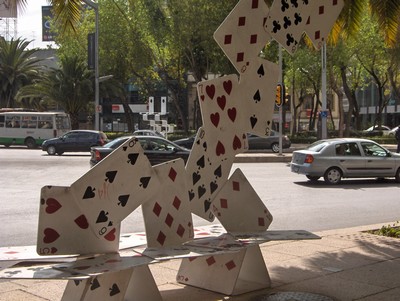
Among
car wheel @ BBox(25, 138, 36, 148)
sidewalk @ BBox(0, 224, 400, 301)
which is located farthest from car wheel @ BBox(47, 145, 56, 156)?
sidewalk @ BBox(0, 224, 400, 301)

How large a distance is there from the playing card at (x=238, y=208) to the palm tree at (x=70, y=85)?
39.8 m

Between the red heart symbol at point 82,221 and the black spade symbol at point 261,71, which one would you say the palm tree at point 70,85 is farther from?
the red heart symbol at point 82,221

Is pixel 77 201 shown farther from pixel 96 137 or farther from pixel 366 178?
pixel 96 137

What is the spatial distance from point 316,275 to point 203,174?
1807 mm

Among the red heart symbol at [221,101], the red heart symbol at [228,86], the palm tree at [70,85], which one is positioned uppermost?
the palm tree at [70,85]

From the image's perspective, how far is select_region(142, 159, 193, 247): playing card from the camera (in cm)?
588

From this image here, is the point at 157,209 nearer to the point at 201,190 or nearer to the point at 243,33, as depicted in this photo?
the point at 201,190

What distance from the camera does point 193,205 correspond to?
648 centimetres

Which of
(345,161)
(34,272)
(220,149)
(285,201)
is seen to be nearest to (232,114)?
(220,149)

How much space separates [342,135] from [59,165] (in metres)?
25.0

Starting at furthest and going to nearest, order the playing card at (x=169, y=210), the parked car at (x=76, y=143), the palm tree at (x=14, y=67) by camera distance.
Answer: the palm tree at (x=14, y=67)
the parked car at (x=76, y=143)
the playing card at (x=169, y=210)

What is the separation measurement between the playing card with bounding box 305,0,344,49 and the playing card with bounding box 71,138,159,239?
283 centimetres

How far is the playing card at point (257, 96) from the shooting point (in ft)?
22.1

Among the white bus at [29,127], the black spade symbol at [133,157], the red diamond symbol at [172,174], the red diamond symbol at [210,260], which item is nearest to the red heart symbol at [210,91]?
the red diamond symbol at [172,174]
